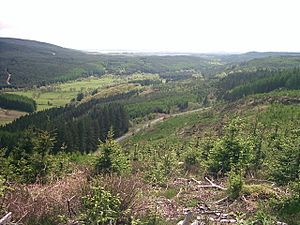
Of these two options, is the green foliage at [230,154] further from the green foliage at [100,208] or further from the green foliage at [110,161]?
the green foliage at [100,208]

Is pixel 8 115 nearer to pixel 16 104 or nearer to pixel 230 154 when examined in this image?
pixel 16 104

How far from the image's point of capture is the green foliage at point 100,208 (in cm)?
827

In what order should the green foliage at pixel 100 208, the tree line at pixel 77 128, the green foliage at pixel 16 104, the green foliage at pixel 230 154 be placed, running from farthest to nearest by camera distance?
the green foliage at pixel 16 104, the tree line at pixel 77 128, the green foliage at pixel 230 154, the green foliage at pixel 100 208

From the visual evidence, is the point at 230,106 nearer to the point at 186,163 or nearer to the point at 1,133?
the point at 1,133

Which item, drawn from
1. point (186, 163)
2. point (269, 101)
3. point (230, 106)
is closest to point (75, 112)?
point (230, 106)

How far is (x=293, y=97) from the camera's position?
227 feet

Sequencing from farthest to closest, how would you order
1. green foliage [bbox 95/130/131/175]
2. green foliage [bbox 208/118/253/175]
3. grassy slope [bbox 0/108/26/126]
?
1. grassy slope [bbox 0/108/26/126]
2. green foliage [bbox 208/118/253/175]
3. green foliage [bbox 95/130/131/175]

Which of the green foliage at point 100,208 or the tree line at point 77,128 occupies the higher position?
the green foliage at point 100,208

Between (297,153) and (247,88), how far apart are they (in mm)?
92582

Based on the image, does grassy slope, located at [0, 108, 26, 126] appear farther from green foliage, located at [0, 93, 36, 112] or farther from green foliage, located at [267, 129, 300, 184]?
green foliage, located at [267, 129, 300, 184]

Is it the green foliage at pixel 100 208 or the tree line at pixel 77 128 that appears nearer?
the green foliage at pixel 100 208

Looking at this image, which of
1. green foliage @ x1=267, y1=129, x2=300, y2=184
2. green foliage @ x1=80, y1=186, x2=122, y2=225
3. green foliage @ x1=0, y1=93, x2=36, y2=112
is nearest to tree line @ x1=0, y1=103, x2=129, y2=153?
green foliage @ x1=0, y1=93, x2=36, y2=112

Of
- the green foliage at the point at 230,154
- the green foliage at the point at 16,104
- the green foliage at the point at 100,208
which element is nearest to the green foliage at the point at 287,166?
the green foliage at the point at 230,154

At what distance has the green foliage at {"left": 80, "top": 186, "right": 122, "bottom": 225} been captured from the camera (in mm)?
8273
